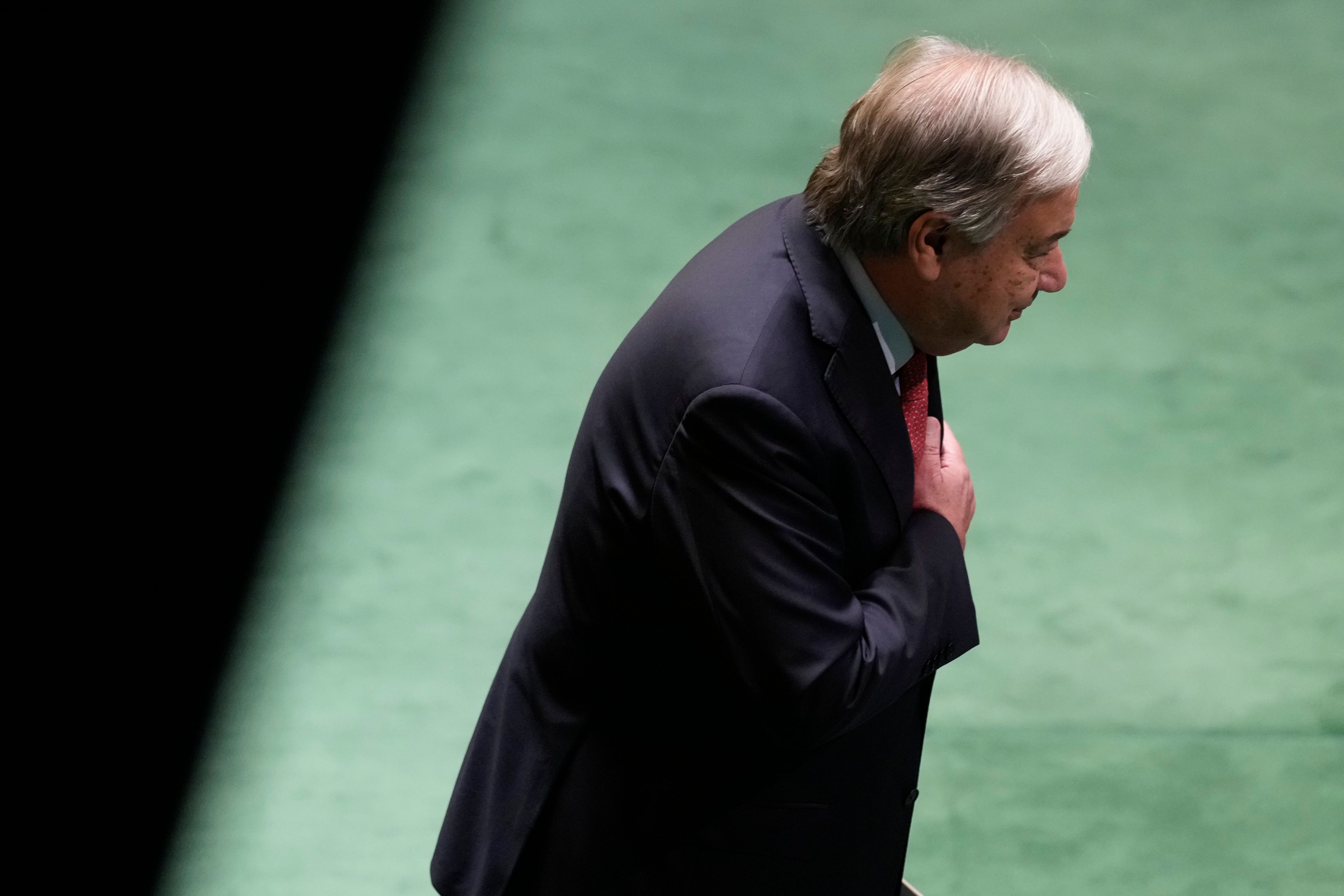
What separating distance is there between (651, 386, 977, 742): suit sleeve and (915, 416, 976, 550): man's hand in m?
0.19

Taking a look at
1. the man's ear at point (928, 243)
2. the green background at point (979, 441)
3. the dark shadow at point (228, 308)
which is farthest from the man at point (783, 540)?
the dark shadow at point (228, 308)

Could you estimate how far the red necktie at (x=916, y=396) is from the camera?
6.52 feet

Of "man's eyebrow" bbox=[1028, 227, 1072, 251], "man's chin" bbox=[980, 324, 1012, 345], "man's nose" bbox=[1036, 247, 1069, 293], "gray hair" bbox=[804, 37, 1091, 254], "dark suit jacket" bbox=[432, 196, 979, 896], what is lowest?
"dark suit jacket" bbox=[432, 196, 979, 896]

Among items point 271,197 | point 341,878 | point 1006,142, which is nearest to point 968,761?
point 341,878

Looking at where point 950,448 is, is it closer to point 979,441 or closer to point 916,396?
point 916,396

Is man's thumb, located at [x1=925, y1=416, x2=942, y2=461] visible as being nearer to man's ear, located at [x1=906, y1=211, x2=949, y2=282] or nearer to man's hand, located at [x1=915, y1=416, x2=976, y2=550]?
man's hand, located at [x1=915, y1=416, x2=976, y2=550]

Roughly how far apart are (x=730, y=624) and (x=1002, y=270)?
532 mm

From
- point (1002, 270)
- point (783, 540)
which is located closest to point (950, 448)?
point (1002, 270)

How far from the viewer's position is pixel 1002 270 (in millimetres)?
1867

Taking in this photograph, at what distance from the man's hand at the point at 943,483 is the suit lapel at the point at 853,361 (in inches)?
2.9

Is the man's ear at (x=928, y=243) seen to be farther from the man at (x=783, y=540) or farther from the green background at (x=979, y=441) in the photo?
the green background at (x=979, y=441)

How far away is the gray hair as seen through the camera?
1.74 meters

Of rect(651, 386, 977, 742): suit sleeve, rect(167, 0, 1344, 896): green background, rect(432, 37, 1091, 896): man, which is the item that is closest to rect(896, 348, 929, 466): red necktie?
rect(432, 37, 1091, 896): man

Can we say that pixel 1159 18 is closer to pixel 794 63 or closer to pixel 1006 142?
pixel 794 63
